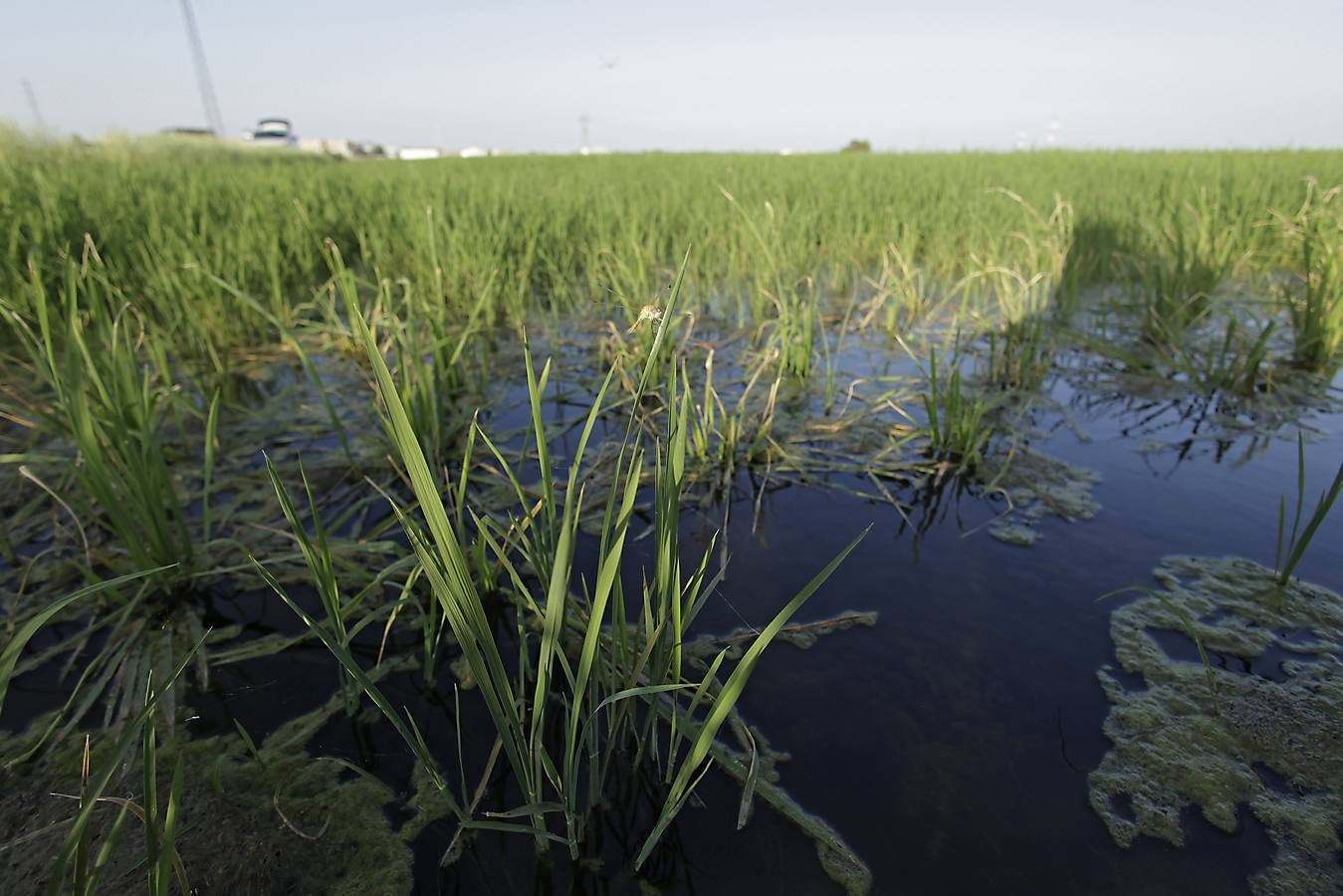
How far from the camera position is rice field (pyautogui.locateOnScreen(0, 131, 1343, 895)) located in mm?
876

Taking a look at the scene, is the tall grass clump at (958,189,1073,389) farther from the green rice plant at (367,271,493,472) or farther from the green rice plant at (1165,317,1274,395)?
the green rice plant at (367,271,493,472)

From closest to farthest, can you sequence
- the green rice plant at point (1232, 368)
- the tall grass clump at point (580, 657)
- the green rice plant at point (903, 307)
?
the tall grass clump at point (580, 657), the green rice plant at point (1232, 368), the green rice plant at point (903, 307)

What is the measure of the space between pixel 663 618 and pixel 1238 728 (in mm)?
1015

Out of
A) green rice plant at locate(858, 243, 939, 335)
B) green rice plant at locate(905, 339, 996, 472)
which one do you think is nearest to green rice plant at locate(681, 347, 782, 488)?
green rice plant at locate(905, 339, 996, 472)

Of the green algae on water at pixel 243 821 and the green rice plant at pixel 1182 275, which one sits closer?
the green algae on water at pixel 243 821

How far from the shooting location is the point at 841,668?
4.02 feet

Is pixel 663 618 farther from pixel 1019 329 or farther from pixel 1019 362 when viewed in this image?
pixel 1019 329

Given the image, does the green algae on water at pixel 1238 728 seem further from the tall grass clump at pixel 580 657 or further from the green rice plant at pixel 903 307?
the green rice plant at pixel 903 307

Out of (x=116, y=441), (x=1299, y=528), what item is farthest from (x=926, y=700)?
(x=116, y=441)

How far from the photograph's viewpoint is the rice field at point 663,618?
876 millimetres

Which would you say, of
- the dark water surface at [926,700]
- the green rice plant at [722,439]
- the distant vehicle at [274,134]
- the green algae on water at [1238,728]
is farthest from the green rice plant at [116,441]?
the distant vehicle at [274,134]

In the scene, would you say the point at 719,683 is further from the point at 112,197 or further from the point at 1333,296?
the point at 112,197

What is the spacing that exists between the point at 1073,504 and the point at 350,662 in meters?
1.76

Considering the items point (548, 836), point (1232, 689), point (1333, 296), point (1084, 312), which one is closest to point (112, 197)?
point (548, 836)
